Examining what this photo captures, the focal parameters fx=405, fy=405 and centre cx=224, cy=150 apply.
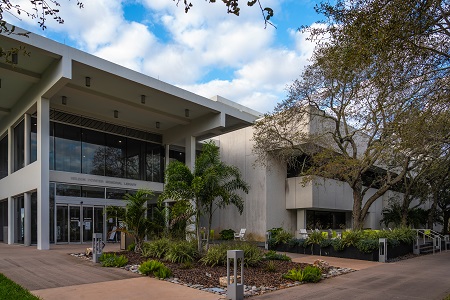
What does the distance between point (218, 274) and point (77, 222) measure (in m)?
13.7

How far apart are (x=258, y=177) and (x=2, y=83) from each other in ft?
52.5

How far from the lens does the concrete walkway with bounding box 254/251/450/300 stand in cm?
900

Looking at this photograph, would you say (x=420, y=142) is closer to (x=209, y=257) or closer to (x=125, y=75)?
(x=209, y=257)

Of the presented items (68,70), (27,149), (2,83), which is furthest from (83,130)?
(68,70)

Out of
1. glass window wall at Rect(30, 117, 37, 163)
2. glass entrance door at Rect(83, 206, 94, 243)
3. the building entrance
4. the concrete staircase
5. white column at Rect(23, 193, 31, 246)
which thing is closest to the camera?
the concrete staircase

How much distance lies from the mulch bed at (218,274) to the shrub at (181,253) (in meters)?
0.24

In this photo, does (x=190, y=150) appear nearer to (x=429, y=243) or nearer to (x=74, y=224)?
(x=74, y=224)

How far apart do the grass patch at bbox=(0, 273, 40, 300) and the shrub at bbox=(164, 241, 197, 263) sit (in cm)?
492

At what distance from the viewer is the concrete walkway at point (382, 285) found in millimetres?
9000

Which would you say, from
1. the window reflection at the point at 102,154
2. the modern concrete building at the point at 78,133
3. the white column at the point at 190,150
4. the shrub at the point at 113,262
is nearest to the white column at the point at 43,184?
the modern concrete building at the point at 78,133

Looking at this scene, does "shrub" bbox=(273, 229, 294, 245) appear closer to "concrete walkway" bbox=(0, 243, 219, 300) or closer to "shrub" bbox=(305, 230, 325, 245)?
"shrub" bbox=(305, 230, 325, 245)

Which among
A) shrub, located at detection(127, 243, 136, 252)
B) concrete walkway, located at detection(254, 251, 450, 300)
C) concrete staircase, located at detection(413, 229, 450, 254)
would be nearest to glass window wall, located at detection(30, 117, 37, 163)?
shrub, located at detection(127, 243, 136, 252)

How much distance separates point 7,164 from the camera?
82.2ft

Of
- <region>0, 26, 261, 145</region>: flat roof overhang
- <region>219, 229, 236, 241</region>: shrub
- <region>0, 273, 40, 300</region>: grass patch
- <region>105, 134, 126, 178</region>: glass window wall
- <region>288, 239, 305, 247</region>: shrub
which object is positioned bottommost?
<region>219, 229, 236, 241</region>: shrub
